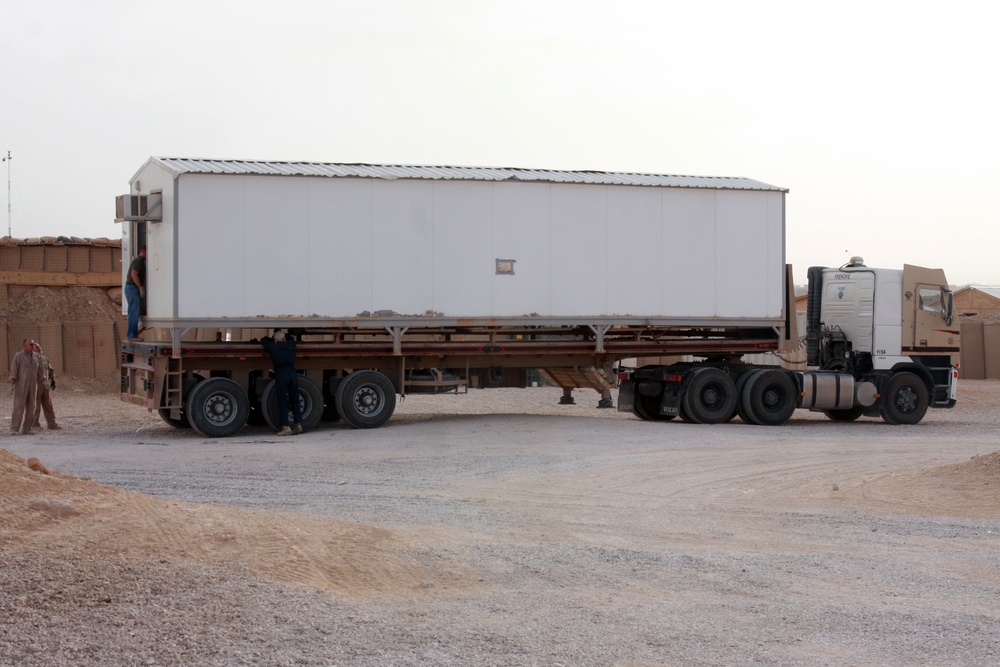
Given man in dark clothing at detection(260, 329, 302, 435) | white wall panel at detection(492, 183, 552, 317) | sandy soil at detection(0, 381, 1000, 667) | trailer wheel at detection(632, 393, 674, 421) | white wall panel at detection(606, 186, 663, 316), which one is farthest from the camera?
trailer wheel at detection(632, 393, 674, 421)

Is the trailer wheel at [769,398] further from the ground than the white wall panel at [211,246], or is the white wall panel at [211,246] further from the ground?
→ the white wall panel at [211,246]

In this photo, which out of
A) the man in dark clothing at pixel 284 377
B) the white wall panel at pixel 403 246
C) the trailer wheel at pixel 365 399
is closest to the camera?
the man in dark clothing at pixel 284 377

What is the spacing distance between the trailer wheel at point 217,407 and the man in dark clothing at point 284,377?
25.0 inches

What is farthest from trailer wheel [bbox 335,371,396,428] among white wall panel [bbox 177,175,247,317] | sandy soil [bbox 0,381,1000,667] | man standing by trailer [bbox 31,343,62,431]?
man standing by trailer [bbox 31,343,62,431]

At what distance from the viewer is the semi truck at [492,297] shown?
18453 millimetres

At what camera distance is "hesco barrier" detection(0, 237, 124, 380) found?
1128 inches

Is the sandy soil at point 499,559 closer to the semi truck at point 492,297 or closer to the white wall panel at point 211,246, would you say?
the white wall panel at point 211,246

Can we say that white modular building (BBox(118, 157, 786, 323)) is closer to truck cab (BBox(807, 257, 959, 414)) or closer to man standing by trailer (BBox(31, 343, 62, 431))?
truck cab (BBox(807, 257, 959, 414))

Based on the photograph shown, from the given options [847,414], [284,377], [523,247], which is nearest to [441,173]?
[523,247]

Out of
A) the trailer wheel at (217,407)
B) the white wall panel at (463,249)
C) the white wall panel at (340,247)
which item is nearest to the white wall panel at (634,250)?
the white wall panel at (463,249)

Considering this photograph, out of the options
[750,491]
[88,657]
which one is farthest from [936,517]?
[88,657]

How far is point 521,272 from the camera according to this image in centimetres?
1978

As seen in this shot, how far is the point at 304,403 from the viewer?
1927 cm

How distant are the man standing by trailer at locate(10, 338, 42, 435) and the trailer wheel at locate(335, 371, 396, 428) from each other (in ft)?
16.3
